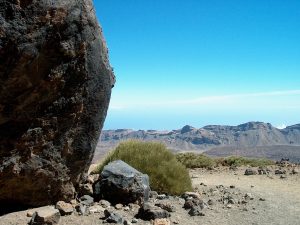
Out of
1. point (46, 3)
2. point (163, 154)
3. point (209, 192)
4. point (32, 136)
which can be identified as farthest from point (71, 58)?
point (209, 192)

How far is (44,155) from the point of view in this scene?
346 inches

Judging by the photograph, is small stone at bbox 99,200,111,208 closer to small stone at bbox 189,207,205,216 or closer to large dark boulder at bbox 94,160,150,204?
large dark boulder at bbox 94,160,150,204

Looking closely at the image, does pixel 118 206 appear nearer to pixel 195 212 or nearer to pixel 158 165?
pixel 195 212

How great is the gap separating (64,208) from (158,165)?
482 centimetres

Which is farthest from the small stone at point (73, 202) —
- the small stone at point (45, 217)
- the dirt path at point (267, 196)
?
the dirt path at point (267, 196)

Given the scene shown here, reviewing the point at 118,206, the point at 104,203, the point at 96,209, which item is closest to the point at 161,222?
the point at 118,206

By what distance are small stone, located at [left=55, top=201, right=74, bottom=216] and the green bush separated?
3994 mm

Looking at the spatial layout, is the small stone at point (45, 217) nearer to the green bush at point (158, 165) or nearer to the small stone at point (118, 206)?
the small stone at point (118, 206)

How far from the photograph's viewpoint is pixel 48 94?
8336 mm

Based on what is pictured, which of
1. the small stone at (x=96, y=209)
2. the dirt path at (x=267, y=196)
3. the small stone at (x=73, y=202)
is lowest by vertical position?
the dirt path at (x=267, y=196)

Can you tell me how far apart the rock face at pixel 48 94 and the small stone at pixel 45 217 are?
716 millimetres

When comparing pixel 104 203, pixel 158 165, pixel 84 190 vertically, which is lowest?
pixel 104 203

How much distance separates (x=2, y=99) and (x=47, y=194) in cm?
257

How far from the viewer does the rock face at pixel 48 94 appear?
7.59m
